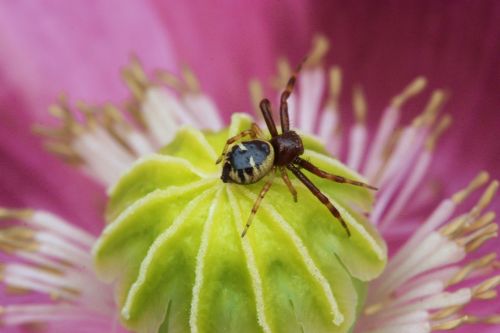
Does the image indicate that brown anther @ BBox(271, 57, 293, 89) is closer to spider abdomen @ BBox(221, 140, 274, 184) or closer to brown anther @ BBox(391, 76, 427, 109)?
brown anther @ BBox(391, 76, 427, 109)

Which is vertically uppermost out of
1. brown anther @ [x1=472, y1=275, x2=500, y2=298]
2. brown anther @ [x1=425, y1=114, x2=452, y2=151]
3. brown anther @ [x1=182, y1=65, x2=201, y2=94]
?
brown anther @ [x1=182, y1=65, x2=201, y2=94]

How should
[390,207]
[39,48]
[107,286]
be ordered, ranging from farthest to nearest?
1. [39,48]
2. [390,207]
3. [107,286]

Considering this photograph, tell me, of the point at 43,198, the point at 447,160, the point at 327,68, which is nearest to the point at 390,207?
the point at 447,160

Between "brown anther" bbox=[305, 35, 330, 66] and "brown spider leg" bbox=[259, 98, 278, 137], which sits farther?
"brown anther" bbox=[305, 35, 330, 66]

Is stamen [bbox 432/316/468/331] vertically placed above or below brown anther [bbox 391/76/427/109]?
below

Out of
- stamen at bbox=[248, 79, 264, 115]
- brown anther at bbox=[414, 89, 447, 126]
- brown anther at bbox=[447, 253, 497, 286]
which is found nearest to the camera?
brown anther at bbox=[447, 253, 497, 286]

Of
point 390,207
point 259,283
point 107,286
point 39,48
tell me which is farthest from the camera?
point 39,48

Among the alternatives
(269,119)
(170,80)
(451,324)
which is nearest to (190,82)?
(170,80)

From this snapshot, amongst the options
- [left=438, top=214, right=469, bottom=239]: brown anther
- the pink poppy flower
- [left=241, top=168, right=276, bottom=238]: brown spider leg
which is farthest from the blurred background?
[left=241, top=168, right=276, bottom=238]: brown spider leg

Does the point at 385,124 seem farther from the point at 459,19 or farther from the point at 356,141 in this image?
the point at 459,19
